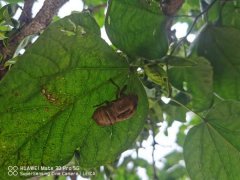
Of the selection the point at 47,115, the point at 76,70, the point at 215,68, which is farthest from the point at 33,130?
the point at 215,68

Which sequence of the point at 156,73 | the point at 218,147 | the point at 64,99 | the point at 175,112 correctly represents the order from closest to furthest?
the point at 64,99 → the point at 156,73 → the point at 218,147 → the point at 175,112

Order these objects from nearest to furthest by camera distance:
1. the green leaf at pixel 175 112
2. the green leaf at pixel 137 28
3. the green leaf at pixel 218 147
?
the green leaf at pixel 137 28
the green leaf at pixel 218 147
the green leaf at pixel 175 112

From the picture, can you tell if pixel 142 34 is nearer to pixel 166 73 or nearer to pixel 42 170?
pixel 166 73

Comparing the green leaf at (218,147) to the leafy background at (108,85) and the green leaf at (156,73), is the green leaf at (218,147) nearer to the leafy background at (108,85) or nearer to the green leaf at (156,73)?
the leafy background at (108,85)

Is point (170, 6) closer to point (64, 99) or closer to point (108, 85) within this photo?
point (108, 85)

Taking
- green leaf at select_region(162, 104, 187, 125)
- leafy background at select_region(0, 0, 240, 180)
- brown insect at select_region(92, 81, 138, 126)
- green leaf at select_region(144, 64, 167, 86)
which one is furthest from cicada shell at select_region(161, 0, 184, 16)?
green leaf at select_region(162, 104, 187, 125)

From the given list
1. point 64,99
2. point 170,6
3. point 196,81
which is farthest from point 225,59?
point 64,99

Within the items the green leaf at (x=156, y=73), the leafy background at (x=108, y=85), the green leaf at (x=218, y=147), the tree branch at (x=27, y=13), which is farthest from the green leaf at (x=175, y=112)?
the tree branch at (x=27, y=13)
